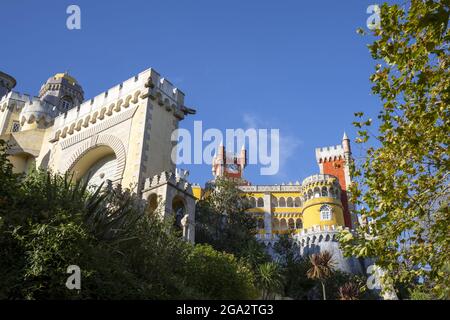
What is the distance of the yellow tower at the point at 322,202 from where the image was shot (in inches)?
2119

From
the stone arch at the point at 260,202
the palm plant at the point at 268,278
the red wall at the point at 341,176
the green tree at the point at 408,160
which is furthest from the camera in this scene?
the stone arch at the point at 260,202

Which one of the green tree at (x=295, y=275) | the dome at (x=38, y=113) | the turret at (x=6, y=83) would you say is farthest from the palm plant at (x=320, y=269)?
the turret at (x=6, y=83)

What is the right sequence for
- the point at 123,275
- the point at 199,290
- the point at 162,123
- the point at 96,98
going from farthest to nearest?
1. the point at 96,98
2. the point at 162,123
3. the point at 199,290
4. the point at 123,275

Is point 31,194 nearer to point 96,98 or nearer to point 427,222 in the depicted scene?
point 427,222

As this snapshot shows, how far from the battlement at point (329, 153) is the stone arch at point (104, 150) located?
46691 millimetres

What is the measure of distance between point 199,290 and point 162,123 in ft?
40.2

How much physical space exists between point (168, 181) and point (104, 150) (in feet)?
25.7

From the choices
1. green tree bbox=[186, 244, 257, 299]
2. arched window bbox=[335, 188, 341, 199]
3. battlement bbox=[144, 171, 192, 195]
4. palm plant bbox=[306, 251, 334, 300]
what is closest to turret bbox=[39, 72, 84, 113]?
battlement bbox=[144, 171, 192, 195]

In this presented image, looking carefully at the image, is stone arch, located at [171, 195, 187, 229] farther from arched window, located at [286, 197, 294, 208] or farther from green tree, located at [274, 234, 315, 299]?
arched window, located at [286, 197, 294, 208]

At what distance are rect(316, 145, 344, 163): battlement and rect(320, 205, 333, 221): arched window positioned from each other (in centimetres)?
1669

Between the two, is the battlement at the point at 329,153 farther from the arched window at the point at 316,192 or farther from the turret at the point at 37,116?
the turret at the point at 37,116

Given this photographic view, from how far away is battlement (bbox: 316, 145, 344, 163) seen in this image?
228ft
